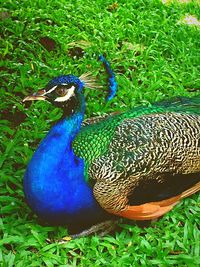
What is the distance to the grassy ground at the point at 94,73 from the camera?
8.92 ft

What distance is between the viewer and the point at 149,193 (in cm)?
276

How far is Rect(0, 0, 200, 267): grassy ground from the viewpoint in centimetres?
272

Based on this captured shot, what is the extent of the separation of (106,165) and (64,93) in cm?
41

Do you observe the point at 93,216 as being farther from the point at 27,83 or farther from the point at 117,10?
the point at 117,10

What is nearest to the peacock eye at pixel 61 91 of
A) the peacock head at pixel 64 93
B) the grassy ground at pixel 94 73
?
the peacock head at pixel 64 93

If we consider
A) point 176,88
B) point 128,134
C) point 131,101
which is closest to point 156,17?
point 176,88

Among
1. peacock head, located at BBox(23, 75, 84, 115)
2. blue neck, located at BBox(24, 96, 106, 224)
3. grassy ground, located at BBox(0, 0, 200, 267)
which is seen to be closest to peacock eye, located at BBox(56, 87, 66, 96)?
peacock head, located at BBox(23, 75, 84, 115)

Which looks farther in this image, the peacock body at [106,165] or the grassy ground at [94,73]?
the grassy ground at [94,73]

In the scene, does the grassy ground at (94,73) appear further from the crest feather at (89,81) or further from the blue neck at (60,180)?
the blue neck at (60,180)

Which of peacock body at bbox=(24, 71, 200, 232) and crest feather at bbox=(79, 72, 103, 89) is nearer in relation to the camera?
peacock body at bbox=(24, 71, 200, 232)

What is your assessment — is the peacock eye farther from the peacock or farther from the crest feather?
the crest feather

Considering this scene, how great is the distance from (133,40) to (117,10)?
594 millimetres

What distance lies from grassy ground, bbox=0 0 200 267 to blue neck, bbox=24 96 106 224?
0.19 metres

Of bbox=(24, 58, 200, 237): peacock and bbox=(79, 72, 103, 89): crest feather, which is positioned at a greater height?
bbox=(79, 72, 103, 89): crest feather
